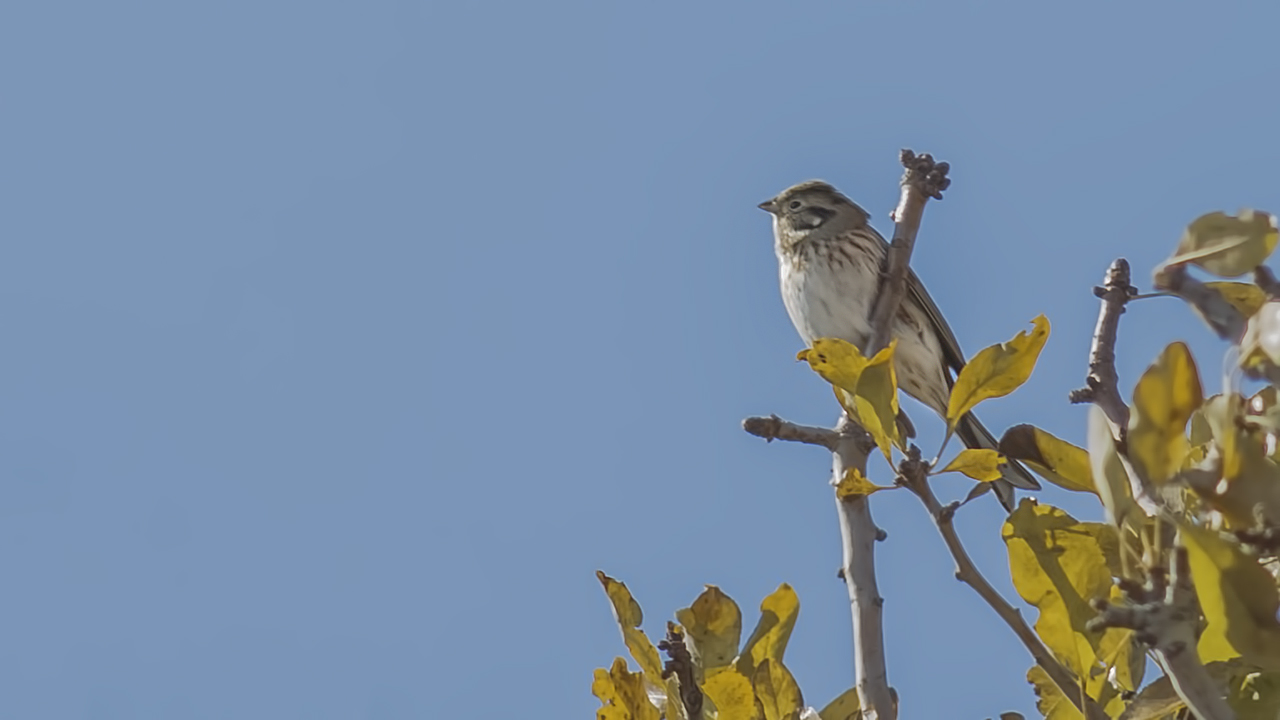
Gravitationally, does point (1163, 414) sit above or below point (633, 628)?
below

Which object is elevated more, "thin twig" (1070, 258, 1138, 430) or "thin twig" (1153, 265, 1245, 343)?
"thin twig" (1070, 258, 1138, 430)

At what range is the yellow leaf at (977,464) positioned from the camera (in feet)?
7.16

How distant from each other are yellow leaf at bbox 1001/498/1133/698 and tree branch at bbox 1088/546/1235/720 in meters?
0.37

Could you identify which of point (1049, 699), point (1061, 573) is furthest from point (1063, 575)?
point (1049, 699)

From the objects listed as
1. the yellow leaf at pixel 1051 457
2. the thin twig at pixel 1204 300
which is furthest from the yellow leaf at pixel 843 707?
the thin twig at pixel 1204 300

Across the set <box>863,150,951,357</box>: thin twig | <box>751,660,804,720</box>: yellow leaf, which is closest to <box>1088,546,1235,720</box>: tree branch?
<box>751,660,804,720</box>: yellow leaf

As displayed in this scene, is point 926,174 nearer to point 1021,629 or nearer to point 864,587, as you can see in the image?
point 864,587

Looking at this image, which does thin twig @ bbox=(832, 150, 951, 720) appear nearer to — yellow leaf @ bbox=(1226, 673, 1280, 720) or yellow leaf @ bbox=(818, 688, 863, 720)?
yellow leaf @ bbox=(818, 688, 863, 720)

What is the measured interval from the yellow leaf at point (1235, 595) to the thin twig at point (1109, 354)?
0.54 metres

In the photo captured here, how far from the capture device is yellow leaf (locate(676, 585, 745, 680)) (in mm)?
2207

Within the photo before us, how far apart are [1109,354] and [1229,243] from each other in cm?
57

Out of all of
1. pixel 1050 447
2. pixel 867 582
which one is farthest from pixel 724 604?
pixel 1050 447

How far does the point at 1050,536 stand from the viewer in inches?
71.5

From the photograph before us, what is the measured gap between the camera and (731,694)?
2045 millimetres
